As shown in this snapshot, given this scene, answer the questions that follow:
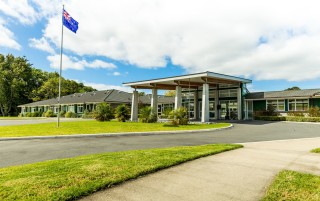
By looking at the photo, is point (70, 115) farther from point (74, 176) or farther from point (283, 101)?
point (74, 176)

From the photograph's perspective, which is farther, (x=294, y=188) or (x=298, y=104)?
(x=298, y=104)

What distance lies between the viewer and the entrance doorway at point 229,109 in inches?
1157

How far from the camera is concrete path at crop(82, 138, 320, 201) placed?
3.95 metres

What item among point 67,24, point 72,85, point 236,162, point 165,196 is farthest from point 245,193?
point 72,85

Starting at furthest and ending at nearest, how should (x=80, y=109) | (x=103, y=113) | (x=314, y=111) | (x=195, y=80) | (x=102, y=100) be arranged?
(x=80, y=109) → (x=102, y=100) → (x=103, y=113) → (x=195, y=80) → (x=314, y=111)

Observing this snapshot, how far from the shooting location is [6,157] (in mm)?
7484

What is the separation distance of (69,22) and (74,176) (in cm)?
1686

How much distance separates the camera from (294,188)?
4227 mm

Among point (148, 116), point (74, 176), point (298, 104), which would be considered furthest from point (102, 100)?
point (74, 176)

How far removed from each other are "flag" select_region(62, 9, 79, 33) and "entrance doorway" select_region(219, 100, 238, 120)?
21621 millimetres

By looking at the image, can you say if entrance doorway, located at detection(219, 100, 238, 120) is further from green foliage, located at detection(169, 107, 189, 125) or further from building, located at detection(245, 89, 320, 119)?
green foliage, located at detection(169, 107, 189, 125)

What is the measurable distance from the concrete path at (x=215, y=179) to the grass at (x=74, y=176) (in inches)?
11.1

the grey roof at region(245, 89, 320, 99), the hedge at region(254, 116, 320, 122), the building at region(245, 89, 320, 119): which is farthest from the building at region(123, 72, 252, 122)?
the hedge at region(254, 116, 320, 122)

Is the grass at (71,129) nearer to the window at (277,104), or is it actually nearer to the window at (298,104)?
the window at (277,104)
